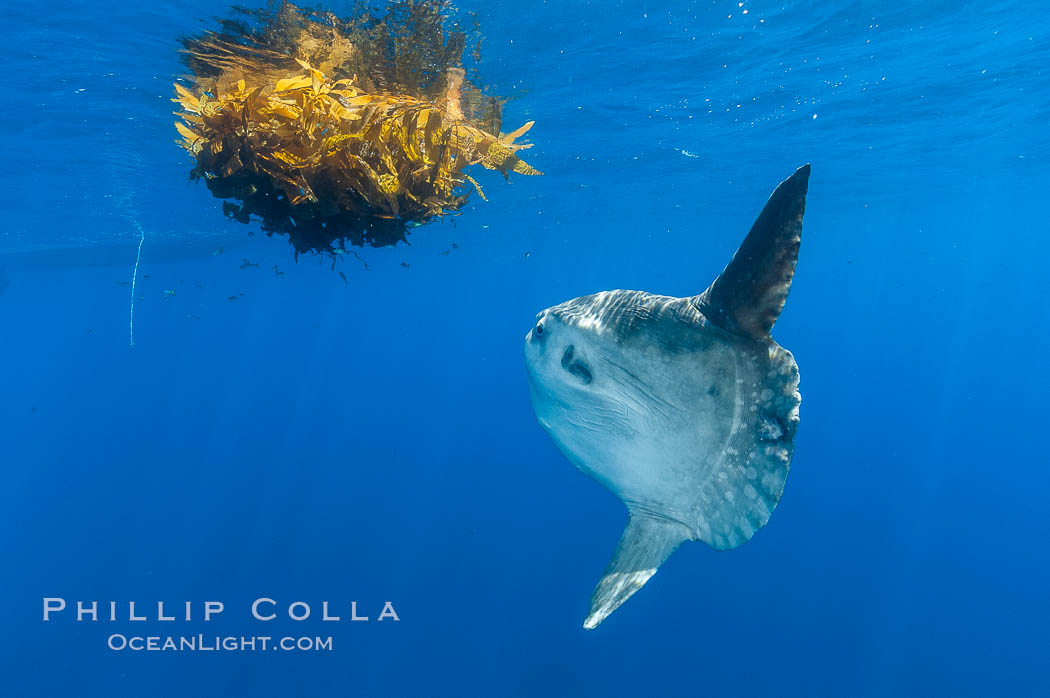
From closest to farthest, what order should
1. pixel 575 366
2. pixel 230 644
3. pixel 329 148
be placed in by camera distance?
pixel 575 366
pixel 329 148
pixel 230 644

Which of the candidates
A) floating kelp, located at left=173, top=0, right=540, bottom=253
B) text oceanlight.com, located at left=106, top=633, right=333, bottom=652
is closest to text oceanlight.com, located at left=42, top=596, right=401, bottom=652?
text oceanlight.com, located at left=106, top=633, right=333, bottom=652

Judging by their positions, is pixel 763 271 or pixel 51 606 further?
pixel 51 606

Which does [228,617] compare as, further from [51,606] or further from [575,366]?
[575,366]

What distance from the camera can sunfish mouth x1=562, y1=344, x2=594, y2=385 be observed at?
267 cm

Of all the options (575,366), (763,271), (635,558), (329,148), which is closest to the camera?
(763,271)

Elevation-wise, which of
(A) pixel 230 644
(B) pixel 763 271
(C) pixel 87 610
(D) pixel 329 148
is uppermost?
(D) pixel 329 148

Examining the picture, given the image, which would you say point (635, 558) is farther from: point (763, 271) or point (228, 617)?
point (228, 617)

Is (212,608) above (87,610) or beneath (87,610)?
above

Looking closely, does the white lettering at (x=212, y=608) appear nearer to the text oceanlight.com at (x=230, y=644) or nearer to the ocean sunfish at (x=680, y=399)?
the text oceanlight.com at (x=230, y=644)

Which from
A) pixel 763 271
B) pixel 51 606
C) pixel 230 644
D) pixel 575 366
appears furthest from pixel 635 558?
pixel 51 606

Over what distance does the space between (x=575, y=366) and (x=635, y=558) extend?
3.45ft

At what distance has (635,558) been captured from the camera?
9.29ft

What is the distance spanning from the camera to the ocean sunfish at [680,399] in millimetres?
2350

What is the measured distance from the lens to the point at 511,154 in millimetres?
5859
